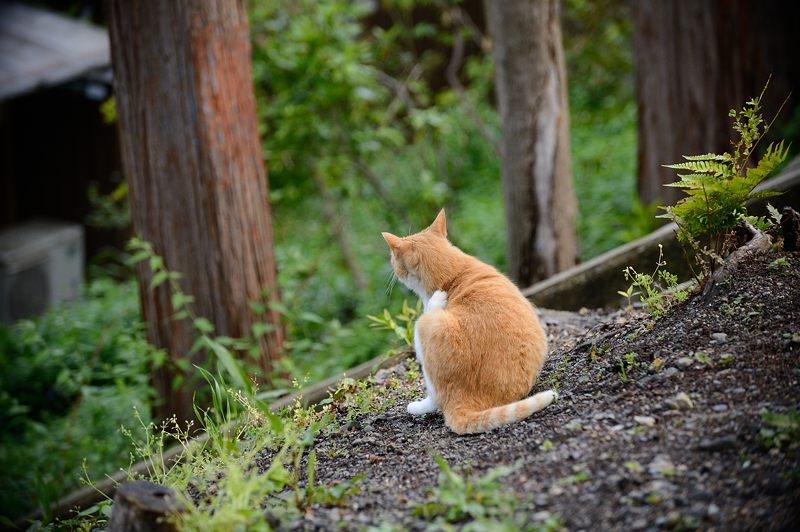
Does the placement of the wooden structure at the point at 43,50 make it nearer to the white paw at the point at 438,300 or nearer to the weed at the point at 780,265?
the white paw at the point at 438,300

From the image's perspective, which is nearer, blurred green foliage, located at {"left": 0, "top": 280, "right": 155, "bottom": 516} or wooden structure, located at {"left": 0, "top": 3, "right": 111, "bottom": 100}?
blurred green foliage, located at {"left": 0, "top": 280, "right": 155, "bottom": 516}

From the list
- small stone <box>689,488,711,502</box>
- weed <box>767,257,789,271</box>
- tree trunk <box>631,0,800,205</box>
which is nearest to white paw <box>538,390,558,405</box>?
small stone <box>689,488,711,502</box>

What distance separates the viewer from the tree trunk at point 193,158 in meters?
4.75

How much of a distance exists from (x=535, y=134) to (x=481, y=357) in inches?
119

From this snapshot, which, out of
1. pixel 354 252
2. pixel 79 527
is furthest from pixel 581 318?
pixel 354 252

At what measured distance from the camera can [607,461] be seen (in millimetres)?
2615

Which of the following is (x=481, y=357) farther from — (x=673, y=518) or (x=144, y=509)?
(x=144, y=509)

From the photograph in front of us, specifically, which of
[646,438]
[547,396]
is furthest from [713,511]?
[547,396]

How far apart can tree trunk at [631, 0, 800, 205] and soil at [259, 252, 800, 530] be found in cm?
333

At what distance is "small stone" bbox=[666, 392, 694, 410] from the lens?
280 centimetres

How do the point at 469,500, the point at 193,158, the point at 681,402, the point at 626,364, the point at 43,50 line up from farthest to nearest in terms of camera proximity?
the point at 43,50 < the point at 193,158 < the point at 626,364 < the point at 681,402 < the point at 469,500

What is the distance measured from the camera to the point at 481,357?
3.13 m

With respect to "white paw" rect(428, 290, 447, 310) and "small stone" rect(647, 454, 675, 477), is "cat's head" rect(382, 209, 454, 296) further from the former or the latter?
"small stone" rect(647, 454, 675, 477)

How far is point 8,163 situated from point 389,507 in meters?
10.2
